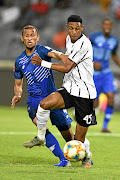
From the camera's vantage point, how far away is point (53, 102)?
231 inches

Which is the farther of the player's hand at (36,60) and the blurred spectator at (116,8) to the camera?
the blurred spectator at (116,8)

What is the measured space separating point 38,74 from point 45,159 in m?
1.34

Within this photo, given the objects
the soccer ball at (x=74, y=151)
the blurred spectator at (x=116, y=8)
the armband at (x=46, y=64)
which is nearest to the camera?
the soccer ball at (x=74, y=151)

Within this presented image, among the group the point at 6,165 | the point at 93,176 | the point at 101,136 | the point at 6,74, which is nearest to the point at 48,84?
the point at 6,165

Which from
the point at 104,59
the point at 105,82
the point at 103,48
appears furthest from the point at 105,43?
the point at 105,82

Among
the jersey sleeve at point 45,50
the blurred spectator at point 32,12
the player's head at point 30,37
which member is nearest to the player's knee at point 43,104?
the jersey sleeve at point 45,50

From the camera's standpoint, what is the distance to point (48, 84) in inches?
254

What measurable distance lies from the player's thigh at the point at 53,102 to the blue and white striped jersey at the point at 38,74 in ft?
1.49

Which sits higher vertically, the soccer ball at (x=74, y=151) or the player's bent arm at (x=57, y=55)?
the player's bent arm at (x=57, y=55)

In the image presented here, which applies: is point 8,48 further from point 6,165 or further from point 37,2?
point 6,165

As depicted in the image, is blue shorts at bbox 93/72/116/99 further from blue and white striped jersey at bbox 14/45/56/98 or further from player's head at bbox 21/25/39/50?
player's head at bbox 21/25/39/50

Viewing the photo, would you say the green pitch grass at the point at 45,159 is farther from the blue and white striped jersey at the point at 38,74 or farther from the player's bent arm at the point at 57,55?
the player's bent arm at the point at 57,55

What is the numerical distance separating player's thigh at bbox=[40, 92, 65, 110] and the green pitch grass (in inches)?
29.5

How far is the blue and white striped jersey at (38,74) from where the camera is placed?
6.36 m
